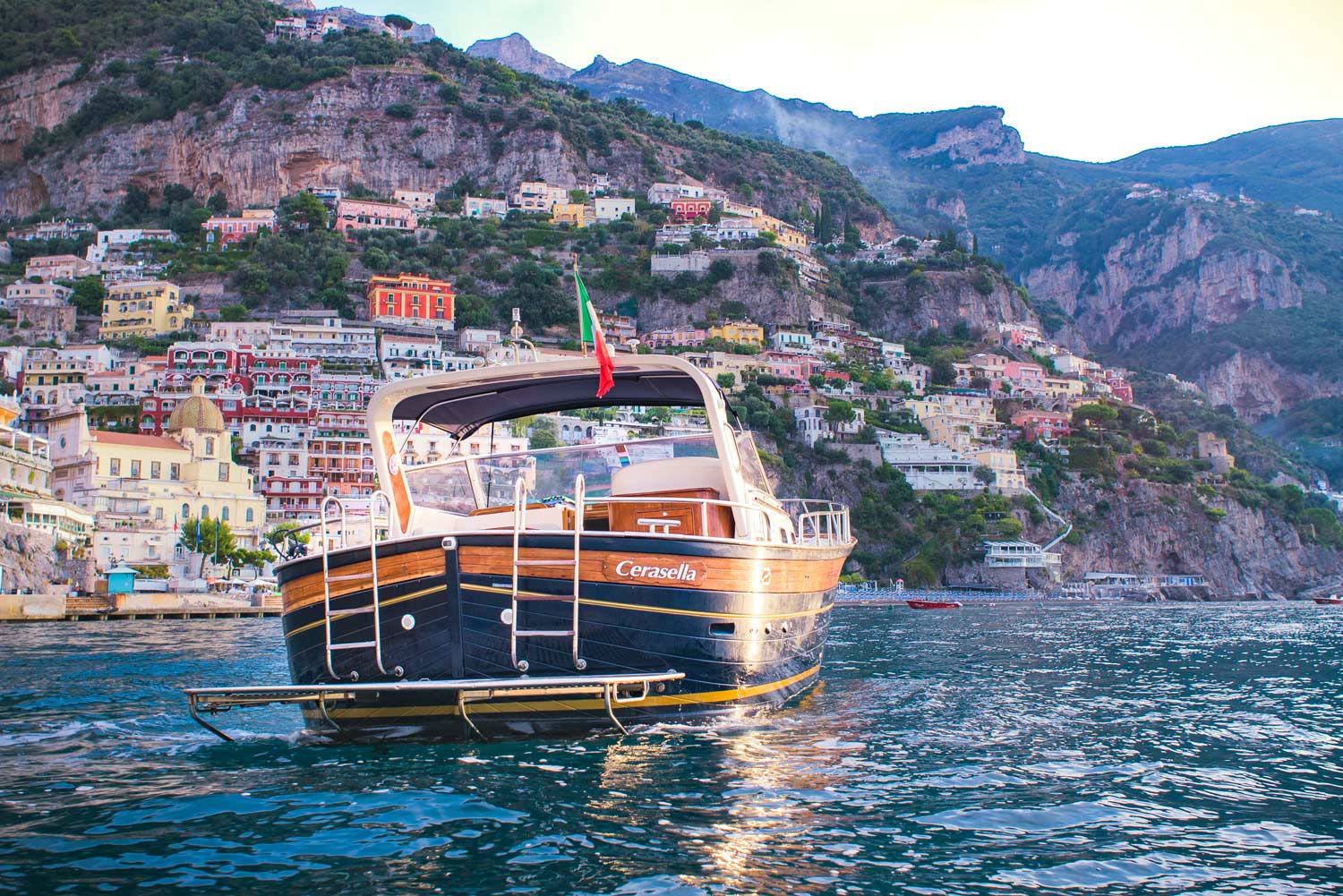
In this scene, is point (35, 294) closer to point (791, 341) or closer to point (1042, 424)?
point (791, 341)

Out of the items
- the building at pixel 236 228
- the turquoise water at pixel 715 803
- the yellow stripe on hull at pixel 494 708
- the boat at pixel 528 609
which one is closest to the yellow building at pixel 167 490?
the turquoise water at pixel 715 803

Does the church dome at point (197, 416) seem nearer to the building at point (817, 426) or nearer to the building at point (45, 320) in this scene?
the building at point (45, 320)

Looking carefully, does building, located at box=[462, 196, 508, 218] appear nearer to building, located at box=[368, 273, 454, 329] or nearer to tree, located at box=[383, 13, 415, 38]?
building, located at box=[368, 273, 454, 329]

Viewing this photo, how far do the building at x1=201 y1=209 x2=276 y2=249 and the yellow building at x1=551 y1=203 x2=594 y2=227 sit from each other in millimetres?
33791

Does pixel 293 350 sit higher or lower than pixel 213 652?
higher

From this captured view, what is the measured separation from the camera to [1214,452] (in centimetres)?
12675

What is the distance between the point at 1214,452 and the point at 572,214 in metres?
80.2

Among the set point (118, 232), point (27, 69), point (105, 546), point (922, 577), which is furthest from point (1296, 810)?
point (27, 69)

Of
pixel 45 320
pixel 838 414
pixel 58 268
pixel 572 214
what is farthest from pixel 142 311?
pixel 838 414

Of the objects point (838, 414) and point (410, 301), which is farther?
point (410, 301)

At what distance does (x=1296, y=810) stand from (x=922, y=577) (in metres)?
81.8

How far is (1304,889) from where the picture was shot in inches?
283

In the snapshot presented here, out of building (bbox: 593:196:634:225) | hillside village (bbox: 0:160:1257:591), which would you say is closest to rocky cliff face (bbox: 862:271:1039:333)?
hillside village (bbox: 0:160:1257:591)

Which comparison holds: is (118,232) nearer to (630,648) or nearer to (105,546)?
(105,546)
